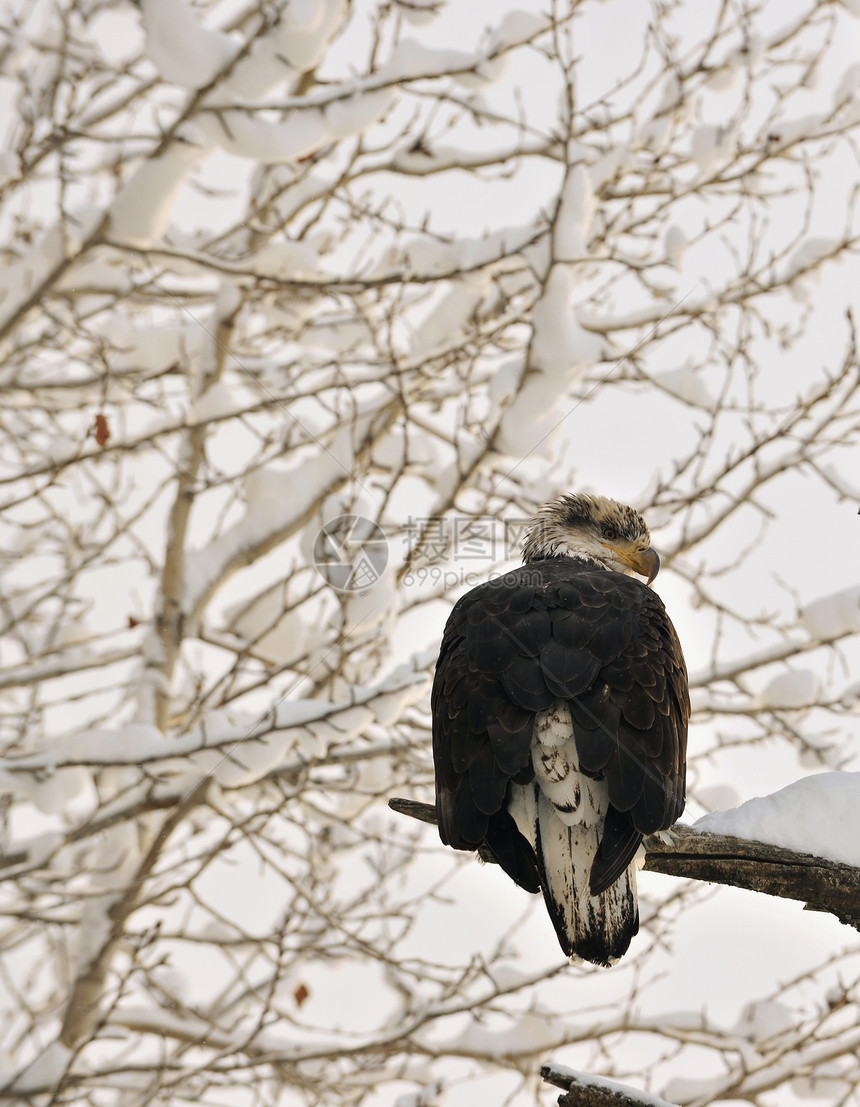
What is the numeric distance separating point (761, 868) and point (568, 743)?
652 millimetres

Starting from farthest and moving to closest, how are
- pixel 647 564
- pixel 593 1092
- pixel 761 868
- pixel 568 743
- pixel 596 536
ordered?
pixel 596 536 < pixel 647 564 < pixel 568 743 < pixel 761 868 < pixel 593 1092

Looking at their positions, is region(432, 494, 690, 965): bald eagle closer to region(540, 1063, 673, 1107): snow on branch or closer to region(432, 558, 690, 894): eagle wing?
region(432, 558, 690, 894): eagle wing

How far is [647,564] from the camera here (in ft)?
15.9

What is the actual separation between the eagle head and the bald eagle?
50.9 inches

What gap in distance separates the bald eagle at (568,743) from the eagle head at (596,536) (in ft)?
4.24

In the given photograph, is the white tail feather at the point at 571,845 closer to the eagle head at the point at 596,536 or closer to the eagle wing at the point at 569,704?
the eagle wing at the point at 569,704

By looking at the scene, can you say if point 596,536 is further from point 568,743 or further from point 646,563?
point 568,743

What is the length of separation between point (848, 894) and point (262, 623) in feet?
16.3

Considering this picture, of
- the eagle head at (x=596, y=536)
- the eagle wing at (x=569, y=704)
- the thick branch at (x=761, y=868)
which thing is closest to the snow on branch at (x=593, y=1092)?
the eagle wing at (x=569, y=704)

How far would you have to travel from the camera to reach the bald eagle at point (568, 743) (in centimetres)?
295

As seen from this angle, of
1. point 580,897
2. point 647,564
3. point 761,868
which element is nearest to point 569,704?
point 580,897

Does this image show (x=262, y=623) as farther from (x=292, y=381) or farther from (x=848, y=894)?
(x=848, y=894)

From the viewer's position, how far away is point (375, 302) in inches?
295

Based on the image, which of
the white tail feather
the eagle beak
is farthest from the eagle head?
the white tail feather
